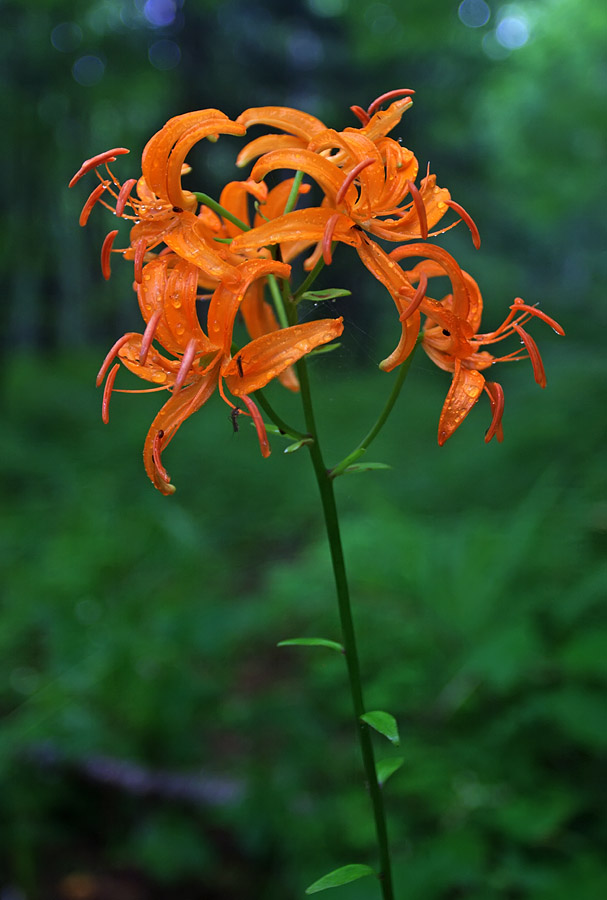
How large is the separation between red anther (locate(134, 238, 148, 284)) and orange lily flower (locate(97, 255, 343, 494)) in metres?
0.02

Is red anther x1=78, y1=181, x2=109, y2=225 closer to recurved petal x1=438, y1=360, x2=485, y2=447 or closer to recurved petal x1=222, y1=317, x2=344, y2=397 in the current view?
recurved petal x1=222, y1=317, x2=344, y2=397

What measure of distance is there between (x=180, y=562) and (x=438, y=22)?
29.9ft

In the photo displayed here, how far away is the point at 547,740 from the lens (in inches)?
105

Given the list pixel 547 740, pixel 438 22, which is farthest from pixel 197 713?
pixel 438 22

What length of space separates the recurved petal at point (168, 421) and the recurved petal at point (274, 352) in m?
0.07

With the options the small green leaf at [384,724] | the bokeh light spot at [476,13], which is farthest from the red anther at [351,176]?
the bokeh light spot at [476,13]

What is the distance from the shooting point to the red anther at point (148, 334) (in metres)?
1.06

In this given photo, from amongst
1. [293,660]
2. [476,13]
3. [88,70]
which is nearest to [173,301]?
[293,660]

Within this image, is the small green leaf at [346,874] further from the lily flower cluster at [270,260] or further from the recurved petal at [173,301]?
the recurved petal at [173,301]

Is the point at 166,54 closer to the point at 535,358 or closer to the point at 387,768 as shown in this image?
the point at 535,358

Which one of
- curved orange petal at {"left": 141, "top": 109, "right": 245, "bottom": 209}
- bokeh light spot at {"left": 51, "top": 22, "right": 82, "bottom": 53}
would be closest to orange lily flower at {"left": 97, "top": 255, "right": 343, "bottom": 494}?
curved orange petal at {"left": 141, "top": 109, "right": 245, "bottom": 209}

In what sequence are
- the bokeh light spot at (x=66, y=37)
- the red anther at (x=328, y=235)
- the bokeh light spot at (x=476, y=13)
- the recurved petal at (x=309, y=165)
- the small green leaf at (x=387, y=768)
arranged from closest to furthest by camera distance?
the red anther at (x=328, y=235) < the recurved petal at (x=309, y=165) < the small green leaf at (x=387, y=768) < the bokeh light spot at (x=66, y=37) < the bokeh light spot at (x=476, y=13)

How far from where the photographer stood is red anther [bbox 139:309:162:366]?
3.49 ft

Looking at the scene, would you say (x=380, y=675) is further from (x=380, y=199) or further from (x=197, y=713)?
(x=380, y=199)
